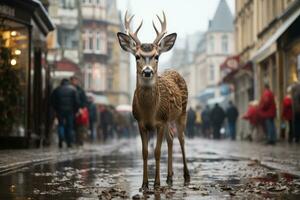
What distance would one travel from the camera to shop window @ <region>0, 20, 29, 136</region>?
20.5 metres

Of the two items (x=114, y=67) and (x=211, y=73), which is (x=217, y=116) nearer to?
(x=114, y=67)

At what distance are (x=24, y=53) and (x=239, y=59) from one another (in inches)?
1186

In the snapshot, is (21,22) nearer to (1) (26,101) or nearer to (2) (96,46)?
(1) (26,101)

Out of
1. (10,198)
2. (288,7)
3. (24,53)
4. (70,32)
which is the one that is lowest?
(10,198)

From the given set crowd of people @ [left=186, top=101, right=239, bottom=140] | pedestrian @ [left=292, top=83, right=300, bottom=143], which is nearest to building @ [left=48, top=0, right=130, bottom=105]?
crowd of people @ [left=186, top=101, right=239, bottom=140]

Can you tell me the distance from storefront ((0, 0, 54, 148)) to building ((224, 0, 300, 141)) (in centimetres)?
947

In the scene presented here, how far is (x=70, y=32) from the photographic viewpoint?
3150 inches

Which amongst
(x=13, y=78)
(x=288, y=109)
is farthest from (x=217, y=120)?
(x=13, y=78)

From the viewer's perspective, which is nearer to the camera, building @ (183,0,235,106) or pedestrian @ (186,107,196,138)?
pedestrian @ (186,107,196,138)

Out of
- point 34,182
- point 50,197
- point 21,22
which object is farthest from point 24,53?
point 50,197

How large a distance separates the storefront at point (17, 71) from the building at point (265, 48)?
9.47 m

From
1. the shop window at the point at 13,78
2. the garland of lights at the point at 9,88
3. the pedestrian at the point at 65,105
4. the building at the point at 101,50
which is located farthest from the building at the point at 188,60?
the garland of lights at the point at 9,88

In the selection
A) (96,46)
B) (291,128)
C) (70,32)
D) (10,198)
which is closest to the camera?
(10,198)

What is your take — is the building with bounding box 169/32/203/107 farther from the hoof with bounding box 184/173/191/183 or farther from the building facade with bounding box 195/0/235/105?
the hoof with bounding box 184/173/191/183
